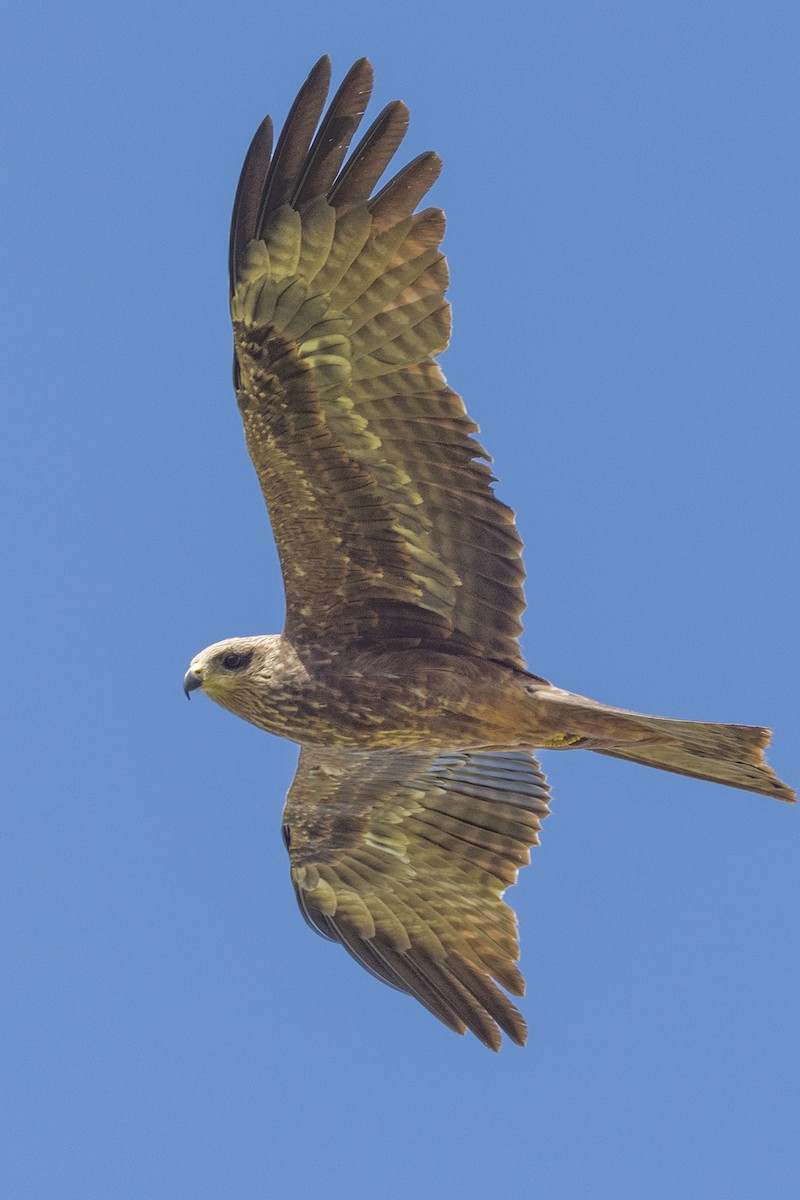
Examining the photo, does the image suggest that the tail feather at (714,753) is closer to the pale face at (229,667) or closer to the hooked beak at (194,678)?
the pale face at (229,667)

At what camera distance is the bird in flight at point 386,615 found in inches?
344

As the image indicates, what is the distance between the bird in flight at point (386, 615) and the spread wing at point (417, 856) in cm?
1

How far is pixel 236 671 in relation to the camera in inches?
389

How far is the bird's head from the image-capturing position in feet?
32.2

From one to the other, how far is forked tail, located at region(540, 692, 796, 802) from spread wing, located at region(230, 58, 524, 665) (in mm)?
646

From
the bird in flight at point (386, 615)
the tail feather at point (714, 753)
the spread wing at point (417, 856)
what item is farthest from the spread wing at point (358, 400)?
the spread wing at point (417, 856)

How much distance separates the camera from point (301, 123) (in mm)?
8406

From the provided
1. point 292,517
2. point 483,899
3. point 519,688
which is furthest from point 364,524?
point 483,899

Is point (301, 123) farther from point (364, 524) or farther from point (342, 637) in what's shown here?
point (342, 637)

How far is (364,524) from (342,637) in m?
0.67

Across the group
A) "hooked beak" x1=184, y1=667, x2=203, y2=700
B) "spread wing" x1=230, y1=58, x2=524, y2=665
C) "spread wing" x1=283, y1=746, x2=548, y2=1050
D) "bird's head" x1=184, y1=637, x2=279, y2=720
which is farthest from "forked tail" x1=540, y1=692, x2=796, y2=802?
"hooked beak" x1=184, y1=667, x2=203, y2=700

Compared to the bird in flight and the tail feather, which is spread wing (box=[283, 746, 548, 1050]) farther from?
the tail feather

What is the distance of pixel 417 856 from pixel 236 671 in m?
2.02

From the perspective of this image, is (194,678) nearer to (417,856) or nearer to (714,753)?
(417,856)
